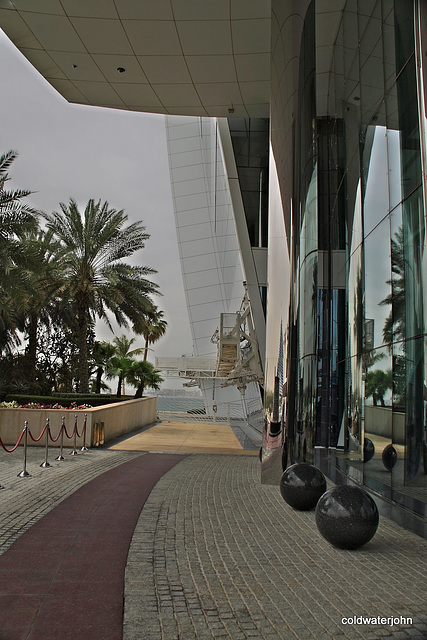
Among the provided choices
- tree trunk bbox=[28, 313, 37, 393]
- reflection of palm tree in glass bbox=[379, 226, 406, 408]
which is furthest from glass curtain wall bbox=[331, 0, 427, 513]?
tree trunk bbox=[28, 313, 37, 393]

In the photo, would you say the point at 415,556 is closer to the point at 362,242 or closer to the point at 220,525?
the point at 220,525

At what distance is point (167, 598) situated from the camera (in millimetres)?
4359

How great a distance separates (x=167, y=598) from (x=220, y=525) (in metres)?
2.69

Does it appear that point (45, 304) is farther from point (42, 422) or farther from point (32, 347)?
point (42, 422)

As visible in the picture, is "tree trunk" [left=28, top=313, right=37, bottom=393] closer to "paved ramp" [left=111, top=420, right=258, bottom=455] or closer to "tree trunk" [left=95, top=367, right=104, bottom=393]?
"tree trunk" [left=95, top=367, right=104, bottom=393]

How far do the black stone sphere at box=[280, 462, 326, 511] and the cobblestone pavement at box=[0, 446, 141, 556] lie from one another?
3.42 metres

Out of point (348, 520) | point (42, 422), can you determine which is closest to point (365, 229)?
point (348, 520)

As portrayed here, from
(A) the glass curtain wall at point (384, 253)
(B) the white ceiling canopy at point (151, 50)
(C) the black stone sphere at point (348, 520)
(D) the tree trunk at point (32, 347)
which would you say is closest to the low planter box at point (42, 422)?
(A) the glass curtain wall at point (384, 253)

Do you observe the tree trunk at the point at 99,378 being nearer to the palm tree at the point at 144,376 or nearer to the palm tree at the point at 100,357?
the palm tree at the point at 100,357

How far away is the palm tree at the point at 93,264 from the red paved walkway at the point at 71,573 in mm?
17743

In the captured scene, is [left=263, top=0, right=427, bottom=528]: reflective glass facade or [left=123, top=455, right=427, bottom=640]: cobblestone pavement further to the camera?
[left=263, top=0, right=427, bottom=528]: reflective glass facade

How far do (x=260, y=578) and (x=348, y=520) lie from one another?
146 cm

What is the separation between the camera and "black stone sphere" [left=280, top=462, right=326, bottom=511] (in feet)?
26.7

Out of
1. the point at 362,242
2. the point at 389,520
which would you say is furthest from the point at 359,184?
the point at 389,520
